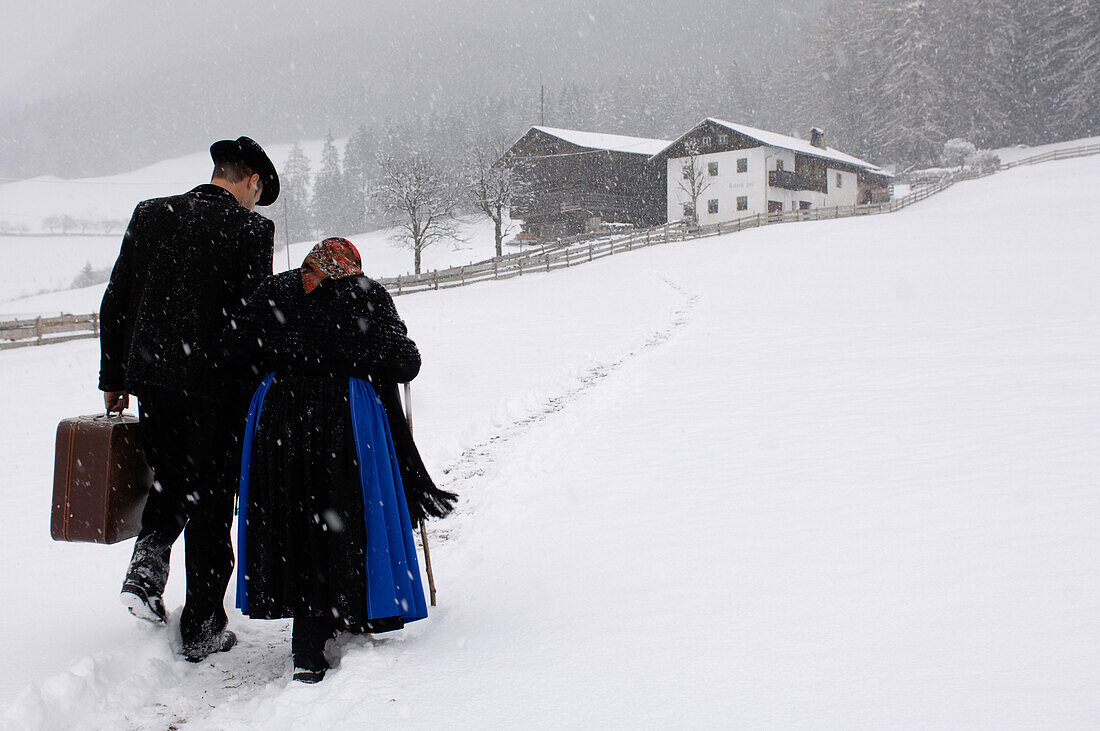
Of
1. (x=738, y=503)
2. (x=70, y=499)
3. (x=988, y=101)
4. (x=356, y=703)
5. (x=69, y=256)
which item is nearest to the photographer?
(x=356, y=703)

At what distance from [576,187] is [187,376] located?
4875 centimetres

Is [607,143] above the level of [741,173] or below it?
above

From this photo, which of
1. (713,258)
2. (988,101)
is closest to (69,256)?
(713,258)

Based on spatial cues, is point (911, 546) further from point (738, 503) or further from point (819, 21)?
point (819, 21)

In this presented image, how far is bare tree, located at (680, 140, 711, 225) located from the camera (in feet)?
155

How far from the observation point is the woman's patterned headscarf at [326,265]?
10.0ft

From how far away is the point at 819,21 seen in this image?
84.0 m

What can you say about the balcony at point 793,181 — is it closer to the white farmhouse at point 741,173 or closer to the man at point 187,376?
the white farmhouse at point 741,173

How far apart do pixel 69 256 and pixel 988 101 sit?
90.2 meters

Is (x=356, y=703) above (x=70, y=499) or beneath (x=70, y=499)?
beneath

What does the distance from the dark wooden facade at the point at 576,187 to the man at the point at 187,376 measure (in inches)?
1821

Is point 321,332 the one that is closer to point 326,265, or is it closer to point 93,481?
point 326,265

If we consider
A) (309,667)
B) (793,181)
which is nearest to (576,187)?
(793,181)

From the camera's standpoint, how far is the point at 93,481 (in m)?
3.18
